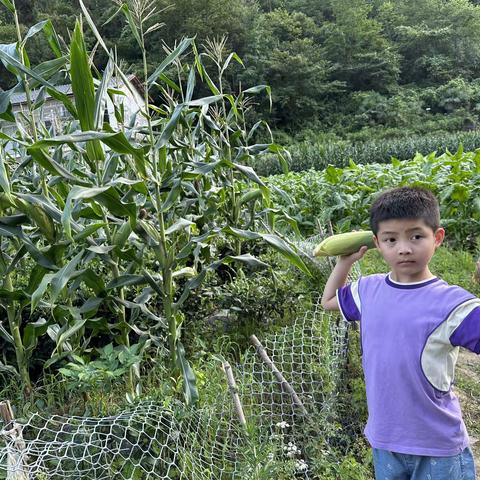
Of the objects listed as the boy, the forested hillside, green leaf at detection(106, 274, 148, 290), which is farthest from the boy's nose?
the forested hillside

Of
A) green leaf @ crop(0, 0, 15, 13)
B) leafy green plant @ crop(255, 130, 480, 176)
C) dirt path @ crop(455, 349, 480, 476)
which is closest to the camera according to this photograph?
green leaf @ crop(0, 0, 15, 13)

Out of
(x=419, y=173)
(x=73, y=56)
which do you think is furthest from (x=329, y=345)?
(x=419, y=173)

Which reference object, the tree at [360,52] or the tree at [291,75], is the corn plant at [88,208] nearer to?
the tree at [291,75]

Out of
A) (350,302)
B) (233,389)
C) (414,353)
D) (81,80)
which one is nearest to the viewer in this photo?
(414,353)

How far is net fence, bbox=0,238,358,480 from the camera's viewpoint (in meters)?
1.90

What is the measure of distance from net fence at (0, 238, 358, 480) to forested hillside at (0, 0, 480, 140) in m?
31.7

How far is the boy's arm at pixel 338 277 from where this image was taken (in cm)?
182

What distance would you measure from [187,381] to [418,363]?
1.11 meters

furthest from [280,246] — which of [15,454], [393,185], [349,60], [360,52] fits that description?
[360,52]

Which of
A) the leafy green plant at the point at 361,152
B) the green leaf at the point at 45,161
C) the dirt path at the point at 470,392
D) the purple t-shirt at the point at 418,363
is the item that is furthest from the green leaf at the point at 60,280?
the leafy green plant at the point at 361,152

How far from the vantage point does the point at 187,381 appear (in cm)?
227

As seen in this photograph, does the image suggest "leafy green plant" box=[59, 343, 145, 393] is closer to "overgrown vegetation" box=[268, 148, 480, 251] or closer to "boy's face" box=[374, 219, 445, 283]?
"boy's face" box=[374, 219, 445, 283]

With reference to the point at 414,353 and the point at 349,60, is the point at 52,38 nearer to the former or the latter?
the point at 414,353

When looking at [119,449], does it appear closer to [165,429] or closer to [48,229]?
[165,429]
